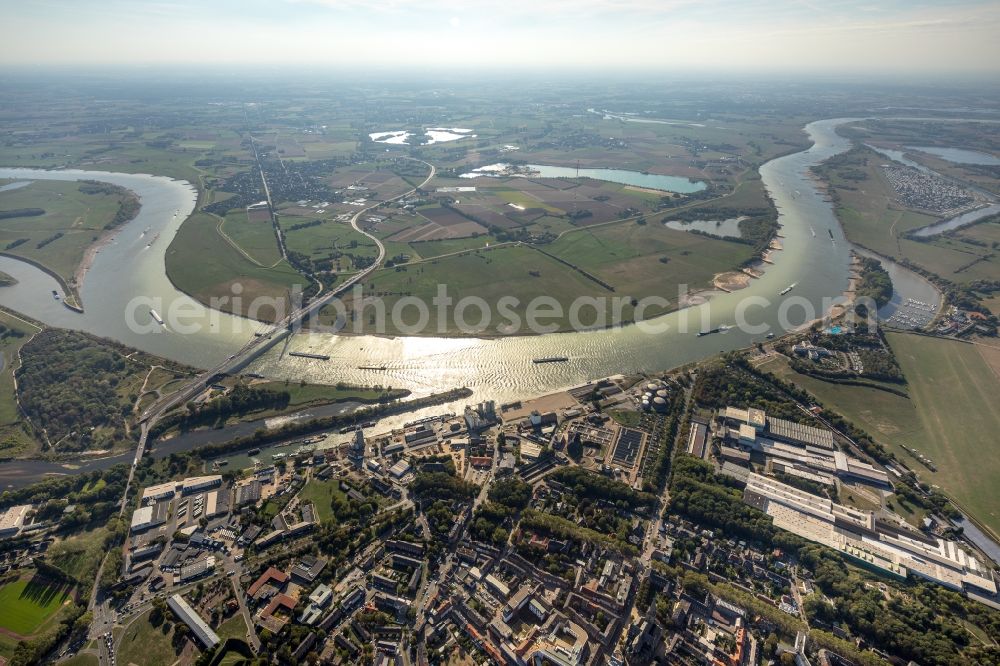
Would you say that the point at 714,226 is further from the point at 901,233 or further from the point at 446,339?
the point at 446,339

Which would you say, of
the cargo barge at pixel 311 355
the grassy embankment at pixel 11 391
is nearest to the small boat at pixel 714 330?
the cargo barge at pixel 311 355

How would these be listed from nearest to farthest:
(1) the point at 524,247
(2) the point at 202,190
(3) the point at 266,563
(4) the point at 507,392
A: 1. (3) the point at 266,563
2. (4) the point at 507,392
3. (1) the point at 524,247
4. (2) the point at 202,190

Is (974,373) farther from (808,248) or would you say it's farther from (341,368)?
(341,368)

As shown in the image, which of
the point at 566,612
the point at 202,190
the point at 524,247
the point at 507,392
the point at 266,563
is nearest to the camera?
the point at 566,612

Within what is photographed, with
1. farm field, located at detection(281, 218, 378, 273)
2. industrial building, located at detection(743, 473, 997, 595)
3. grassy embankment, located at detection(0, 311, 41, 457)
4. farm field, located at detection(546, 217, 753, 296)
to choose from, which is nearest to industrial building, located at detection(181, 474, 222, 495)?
grassy embankment, located at detection(0, 311, 41, 457)

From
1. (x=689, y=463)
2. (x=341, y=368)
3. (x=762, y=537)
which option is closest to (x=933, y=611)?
(x=762, y=537)
